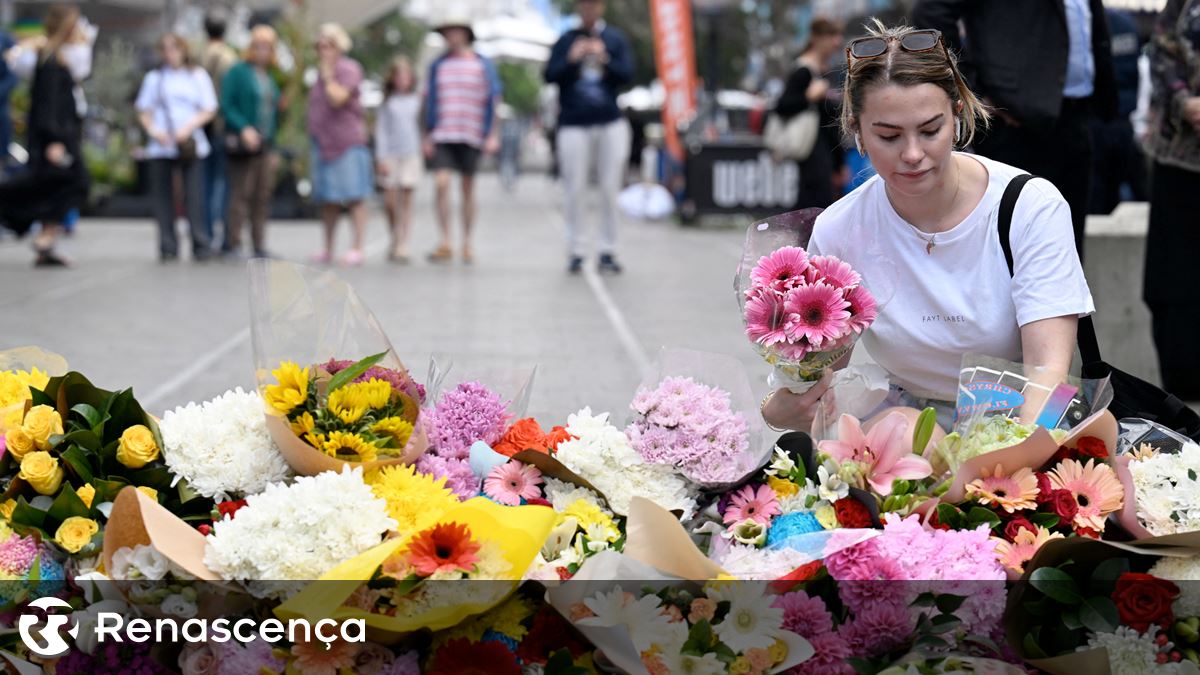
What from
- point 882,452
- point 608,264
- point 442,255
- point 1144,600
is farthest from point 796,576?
point 442,255

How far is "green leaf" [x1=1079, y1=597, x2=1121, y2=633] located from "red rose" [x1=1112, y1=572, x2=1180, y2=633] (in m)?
0.01

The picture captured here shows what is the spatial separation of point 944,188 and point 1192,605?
1.17 metres

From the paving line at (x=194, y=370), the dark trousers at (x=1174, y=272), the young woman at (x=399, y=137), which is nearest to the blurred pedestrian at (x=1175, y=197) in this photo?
the dark trousers at (x=1174, y=272)

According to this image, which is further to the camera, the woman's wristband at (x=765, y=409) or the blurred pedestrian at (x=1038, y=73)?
the blurred pedestrian at (x=1038, y=73)

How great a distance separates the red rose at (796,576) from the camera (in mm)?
2521

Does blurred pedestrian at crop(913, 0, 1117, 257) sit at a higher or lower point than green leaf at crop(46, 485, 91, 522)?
higher

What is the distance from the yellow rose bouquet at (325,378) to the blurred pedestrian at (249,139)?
35.1 feet

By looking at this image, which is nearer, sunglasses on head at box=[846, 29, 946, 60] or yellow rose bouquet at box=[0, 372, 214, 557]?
yellow rose bouquet at box=[0, 372, 214, 557]

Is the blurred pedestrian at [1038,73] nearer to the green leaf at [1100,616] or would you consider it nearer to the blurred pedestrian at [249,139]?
the green leaf at [1100,616]

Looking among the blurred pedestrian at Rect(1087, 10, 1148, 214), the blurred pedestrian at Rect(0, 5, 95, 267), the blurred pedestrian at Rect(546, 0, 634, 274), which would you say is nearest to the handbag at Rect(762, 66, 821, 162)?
the blurred pedestrian at Rect(546, 0, 634, 274)

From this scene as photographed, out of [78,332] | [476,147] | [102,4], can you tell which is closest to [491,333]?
[78,332]

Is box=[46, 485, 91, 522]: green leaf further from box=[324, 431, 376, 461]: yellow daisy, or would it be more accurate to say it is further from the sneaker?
the sneaker

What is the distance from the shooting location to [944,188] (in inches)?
131

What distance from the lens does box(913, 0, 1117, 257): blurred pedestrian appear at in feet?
18.0
